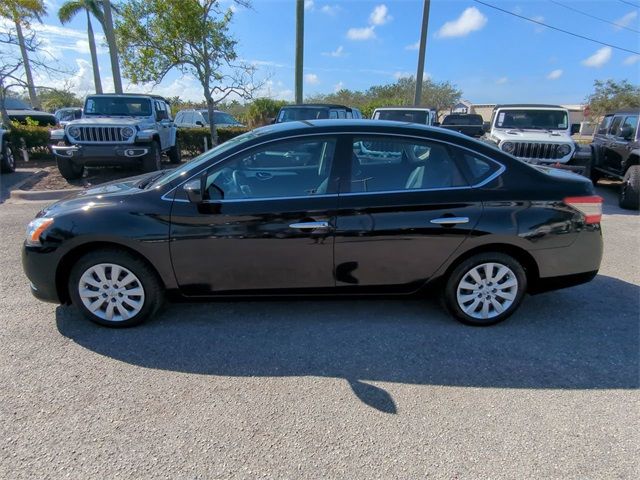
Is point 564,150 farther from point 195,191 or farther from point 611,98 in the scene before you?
point 611,98

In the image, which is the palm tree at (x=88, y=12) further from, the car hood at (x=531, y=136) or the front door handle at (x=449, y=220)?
the front door handle at (x=449, y=220)

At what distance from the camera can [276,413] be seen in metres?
2.50

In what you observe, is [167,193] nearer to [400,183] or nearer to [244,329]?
[244,329]

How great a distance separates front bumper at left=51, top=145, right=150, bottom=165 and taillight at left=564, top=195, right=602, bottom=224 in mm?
8367

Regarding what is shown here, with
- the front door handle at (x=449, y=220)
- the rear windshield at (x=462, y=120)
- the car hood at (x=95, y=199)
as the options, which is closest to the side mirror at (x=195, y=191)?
the car hood at (x=95, y=199)

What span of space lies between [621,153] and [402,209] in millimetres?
8466

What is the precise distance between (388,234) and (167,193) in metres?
1.74

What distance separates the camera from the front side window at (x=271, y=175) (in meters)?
3.25

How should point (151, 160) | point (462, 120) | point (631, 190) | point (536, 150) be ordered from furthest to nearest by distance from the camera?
point (462, 120)
point (151, 160)
point (536, 150)
point (631, 190)

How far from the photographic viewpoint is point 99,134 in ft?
30.1

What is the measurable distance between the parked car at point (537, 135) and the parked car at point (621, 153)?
90 cm

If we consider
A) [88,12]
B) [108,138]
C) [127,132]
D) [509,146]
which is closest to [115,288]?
[127,132]

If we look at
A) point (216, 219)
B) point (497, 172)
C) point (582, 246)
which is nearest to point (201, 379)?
point (216, 219)

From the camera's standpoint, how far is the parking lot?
2.17 metres
